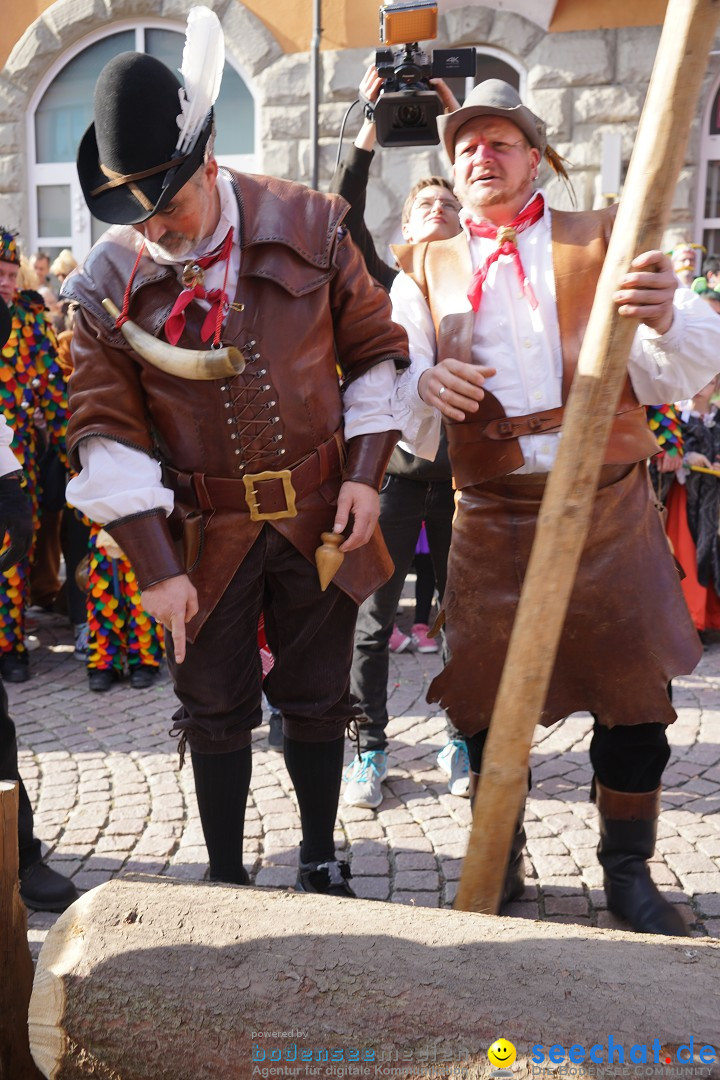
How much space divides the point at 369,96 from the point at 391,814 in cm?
235

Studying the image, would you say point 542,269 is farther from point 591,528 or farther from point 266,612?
point 266,612

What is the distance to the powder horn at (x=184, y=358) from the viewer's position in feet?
7.18

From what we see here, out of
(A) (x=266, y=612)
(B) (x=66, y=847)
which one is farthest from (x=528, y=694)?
(B) (x=66, y=847)

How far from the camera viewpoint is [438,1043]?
1.44 meters

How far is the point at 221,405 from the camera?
2.31 metres

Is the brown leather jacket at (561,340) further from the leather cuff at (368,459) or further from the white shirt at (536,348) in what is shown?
the leather cuff at (368,459)

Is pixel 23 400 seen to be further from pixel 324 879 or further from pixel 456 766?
pixel 324 879

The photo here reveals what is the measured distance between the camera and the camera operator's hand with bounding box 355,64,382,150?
3.33m

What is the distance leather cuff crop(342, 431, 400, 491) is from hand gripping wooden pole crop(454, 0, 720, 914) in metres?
0.71

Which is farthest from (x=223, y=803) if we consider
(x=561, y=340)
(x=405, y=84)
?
(x=405, y=84)

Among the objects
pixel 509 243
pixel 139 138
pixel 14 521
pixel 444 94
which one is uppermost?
pixel 444 94

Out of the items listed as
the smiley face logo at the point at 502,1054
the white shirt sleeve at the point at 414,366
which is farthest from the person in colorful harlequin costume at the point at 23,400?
the smiley face logo at the point at 502,1054

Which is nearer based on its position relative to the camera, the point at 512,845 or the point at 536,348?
the point at 536,348

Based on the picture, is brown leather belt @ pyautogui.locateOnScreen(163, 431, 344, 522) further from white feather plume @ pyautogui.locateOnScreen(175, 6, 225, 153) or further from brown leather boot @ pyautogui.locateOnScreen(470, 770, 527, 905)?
brown leather boot @ pyautogui.locateOnScreen(470, 770, 527, 905)
